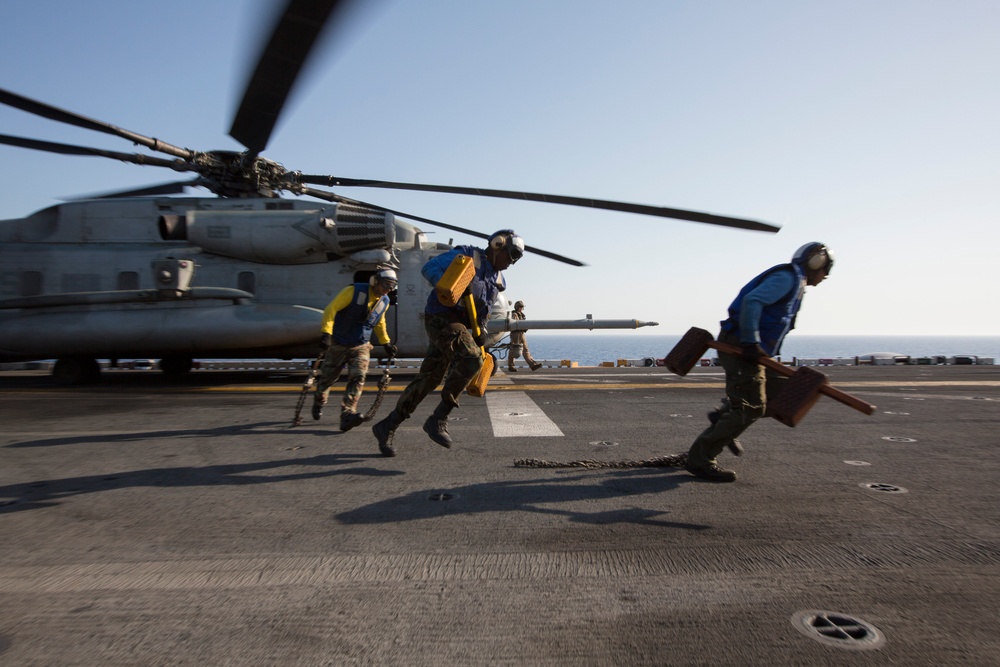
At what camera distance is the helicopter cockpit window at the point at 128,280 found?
12078 millimetres

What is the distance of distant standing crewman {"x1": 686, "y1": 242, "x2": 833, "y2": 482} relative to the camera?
3.90 metres

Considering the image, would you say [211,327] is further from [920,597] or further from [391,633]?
[920,597]

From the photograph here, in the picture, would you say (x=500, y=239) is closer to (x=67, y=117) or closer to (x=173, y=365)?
(x=67, y=117)

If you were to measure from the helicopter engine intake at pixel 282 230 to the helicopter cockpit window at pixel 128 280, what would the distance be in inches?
45.7

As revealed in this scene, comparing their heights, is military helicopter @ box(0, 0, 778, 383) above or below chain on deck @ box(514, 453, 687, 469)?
above

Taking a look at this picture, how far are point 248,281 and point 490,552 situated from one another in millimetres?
11428

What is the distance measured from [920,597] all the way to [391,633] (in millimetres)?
1912

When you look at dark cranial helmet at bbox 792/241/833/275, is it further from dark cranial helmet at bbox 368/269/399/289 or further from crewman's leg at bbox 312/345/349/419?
crewman's leg at bbox 312/345/349/419

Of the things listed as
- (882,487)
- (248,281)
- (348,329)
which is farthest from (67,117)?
(882,487)

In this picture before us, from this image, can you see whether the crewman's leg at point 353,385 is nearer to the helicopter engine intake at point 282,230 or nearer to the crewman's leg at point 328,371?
the crewman's leg at point 328,371

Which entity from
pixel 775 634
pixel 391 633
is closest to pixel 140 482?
pixel 391 633

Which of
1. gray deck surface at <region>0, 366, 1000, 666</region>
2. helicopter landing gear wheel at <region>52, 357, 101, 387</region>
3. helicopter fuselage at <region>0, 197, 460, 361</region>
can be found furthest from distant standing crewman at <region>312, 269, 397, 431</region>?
helicopter landing gear wheel at <region>52, 357, 101, 387</region>

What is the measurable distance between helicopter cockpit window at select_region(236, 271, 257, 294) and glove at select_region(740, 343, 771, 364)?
1101cm

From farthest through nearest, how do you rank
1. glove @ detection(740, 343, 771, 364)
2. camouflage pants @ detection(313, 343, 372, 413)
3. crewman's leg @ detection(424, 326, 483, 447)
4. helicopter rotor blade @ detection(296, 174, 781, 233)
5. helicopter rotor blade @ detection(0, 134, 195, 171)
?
helicopter rotor blade @ detection(0, 134, 195, 171) → camouflage pants @ detection(313, 343, 372, 413) → helicopter rotor blade @ detection(296, 174, 781, 233) → crewman's leg @ detection(424, 326, 483, 447) → glove @ detection(740, 343, 771, 364)
